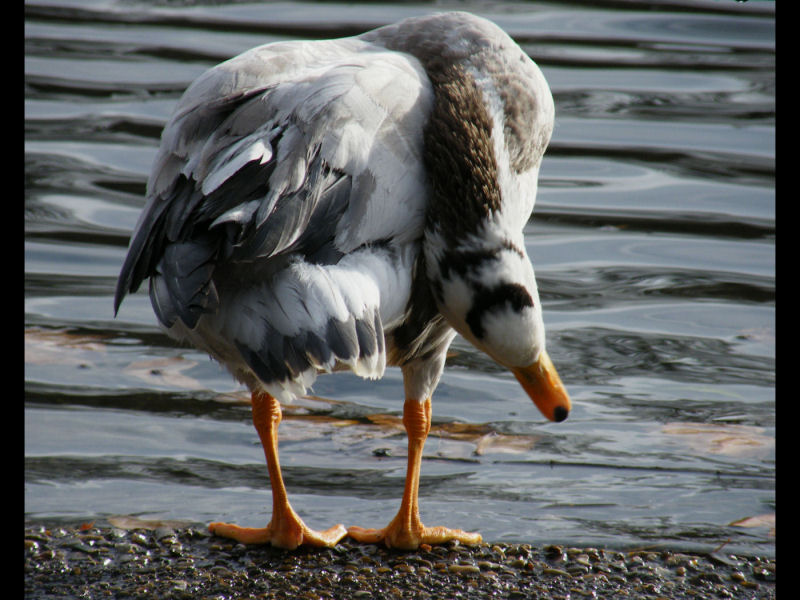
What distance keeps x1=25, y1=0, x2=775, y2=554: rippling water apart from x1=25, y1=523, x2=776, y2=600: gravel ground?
0.21m

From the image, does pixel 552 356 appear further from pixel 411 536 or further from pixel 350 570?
pixel 350 570

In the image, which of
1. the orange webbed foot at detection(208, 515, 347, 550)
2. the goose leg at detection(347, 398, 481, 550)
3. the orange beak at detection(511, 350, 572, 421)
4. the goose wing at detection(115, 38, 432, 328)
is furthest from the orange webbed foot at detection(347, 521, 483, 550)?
the goose wing at detection(115, 38, 432, 328)

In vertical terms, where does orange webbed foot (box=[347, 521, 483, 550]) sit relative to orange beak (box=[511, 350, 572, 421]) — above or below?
below

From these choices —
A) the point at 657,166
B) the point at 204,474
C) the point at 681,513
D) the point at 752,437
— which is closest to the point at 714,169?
the point at 657,166

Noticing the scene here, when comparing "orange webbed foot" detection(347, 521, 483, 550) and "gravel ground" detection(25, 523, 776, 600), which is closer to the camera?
"gravel ground" detection(25, 523, 776, 600)

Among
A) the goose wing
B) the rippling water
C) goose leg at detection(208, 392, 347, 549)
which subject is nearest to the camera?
the goose wing

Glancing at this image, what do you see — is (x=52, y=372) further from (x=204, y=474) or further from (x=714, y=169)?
(x=714, y=169)

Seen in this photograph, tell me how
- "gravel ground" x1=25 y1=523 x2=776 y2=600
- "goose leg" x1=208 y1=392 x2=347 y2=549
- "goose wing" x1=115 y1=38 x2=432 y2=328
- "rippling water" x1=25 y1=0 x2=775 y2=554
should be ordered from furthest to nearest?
"rippling water" x1=25 y1=0 x2=775 y2=554 → "goose leg" x1=208 y1=392 x2=347 y2=549 → "gravel ground" x1=25 y1=523 x2=776 y2=600 → "goose wing" x1=115 y1=38 x2=432 y2=328

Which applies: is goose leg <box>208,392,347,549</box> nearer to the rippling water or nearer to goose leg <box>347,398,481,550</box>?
goose leg <box>347,398,481,550</box>

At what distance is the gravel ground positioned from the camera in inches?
141

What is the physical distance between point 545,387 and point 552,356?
1.95 m

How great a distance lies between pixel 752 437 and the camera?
16.6ft

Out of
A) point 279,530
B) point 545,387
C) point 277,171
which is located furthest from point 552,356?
point 277,171
